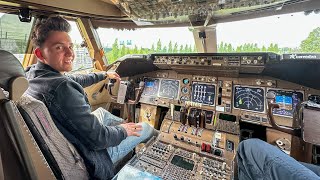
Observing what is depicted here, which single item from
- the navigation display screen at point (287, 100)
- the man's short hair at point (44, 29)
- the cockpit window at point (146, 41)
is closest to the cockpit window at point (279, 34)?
the navigation display screen at point (287, 100)

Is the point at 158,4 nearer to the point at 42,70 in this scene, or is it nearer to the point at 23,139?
the point at 42,70

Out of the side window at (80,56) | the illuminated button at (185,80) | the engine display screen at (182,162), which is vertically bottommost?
the engine display screen at (182,162)

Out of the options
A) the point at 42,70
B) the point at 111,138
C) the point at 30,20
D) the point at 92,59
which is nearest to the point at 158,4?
the point at 42,70

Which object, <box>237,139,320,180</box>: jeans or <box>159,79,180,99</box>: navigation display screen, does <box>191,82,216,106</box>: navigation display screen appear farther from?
<box>237,139,320,180</box>: jeans

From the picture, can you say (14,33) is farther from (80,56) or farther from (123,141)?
(123,141)

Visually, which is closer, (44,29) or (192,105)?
(44,29)

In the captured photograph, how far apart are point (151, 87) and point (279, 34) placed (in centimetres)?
158

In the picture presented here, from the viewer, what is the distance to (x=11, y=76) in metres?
0.63

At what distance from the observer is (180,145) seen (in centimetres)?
179

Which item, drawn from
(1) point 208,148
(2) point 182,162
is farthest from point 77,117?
(1) point 208,148

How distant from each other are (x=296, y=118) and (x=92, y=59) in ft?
10.7

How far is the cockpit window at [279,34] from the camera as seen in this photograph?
6.50 feet

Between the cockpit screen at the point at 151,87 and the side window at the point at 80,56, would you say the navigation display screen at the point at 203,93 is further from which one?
the side window at the point at 80,56

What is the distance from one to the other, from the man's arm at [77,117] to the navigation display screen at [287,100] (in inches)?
59.5
